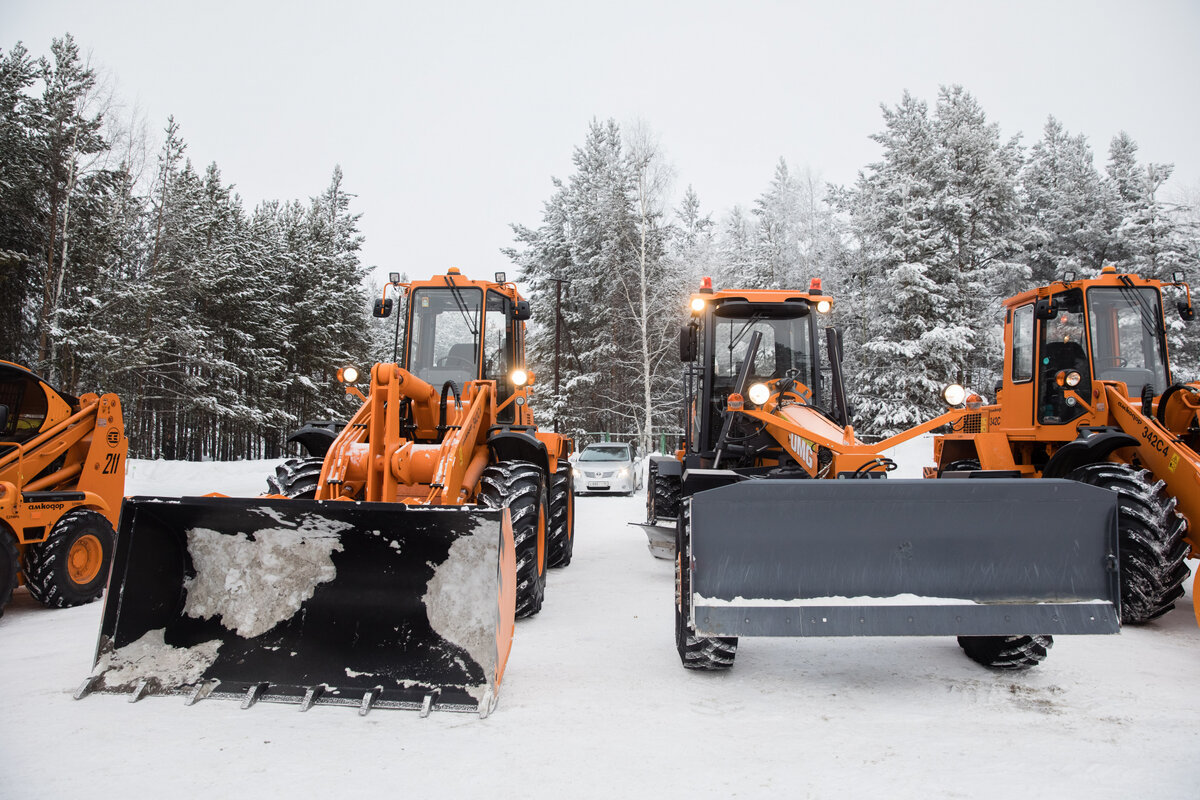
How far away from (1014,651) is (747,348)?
399 centimetres

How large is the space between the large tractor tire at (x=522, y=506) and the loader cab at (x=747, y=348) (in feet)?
7.88

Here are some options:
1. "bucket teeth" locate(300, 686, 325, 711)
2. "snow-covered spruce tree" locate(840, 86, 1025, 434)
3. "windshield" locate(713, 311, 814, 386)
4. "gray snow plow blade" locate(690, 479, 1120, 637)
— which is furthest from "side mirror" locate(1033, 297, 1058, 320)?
"snow-covered spruce tree" locate(840, 86, 1025, 434)

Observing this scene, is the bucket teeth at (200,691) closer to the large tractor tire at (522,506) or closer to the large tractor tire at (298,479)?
the large tractor tire at (298,479)

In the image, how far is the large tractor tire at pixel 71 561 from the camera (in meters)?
5.97

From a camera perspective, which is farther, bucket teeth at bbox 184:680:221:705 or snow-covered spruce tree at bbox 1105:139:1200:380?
snow-covered spruce tree at bbox 1105:139:1200:380

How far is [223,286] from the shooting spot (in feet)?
87.5

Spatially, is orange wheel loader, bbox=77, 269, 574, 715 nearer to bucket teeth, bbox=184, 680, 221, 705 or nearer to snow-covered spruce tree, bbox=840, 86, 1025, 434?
bucket teeth, bbox=184, 680, 221, 705

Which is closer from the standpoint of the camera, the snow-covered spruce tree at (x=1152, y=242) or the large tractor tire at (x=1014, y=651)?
the large tractor tire at (x=1014, y=651)

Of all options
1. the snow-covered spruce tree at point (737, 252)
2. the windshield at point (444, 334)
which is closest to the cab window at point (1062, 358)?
the windshield at point (444, 334)

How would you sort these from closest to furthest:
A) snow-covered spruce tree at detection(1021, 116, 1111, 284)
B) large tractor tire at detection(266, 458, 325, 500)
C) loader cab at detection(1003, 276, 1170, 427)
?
1. large tractor tire at detection(266, 458, 325, 500)
2. loader cab at detection(1003, 276, 1170, 427)
3. snow-covered spruce tree at detection(1021, 116, 1111, 284)

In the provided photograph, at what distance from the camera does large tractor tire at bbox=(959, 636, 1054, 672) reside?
4363 mm

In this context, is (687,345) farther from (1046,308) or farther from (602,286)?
(602,286)

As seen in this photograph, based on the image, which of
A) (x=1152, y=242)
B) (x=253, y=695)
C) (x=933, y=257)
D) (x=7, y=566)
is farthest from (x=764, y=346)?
(x=1152, y=242)

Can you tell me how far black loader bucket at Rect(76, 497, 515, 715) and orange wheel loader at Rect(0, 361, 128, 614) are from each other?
2502mm
